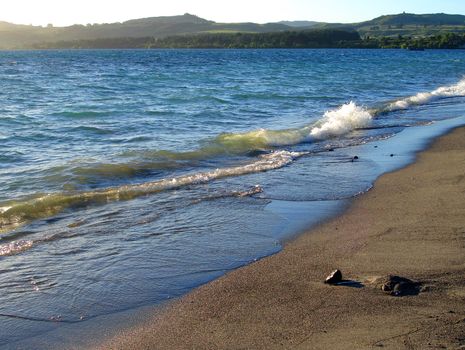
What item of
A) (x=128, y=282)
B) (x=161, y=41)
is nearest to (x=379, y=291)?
(x=128, y=282)

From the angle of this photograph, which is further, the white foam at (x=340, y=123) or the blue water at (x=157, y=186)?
the white foam at (x=340, y=123)

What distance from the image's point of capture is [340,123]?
60.2 ft

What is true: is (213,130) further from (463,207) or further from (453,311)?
(453,311)

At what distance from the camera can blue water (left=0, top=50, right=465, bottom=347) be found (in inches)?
249

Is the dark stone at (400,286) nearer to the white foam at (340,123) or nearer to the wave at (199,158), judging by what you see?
the wave at (199,158)

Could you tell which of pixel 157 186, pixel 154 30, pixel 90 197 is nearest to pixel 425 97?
pixel 157 186

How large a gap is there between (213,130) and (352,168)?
6.13 metres

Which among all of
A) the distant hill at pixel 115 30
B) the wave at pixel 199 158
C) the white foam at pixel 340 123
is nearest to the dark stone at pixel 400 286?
the wave at pixel 199 158

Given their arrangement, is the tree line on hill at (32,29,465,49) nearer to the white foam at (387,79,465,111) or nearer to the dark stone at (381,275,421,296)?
the white foam at (387,79,465,111)

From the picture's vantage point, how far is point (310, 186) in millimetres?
10562

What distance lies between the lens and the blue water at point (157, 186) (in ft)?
20.8

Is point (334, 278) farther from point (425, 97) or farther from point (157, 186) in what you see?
point (425, 97)

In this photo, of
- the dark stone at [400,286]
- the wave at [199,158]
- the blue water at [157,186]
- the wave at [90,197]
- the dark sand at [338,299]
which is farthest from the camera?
the wave at [199,158]

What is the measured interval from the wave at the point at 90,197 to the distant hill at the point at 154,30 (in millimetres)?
147979
